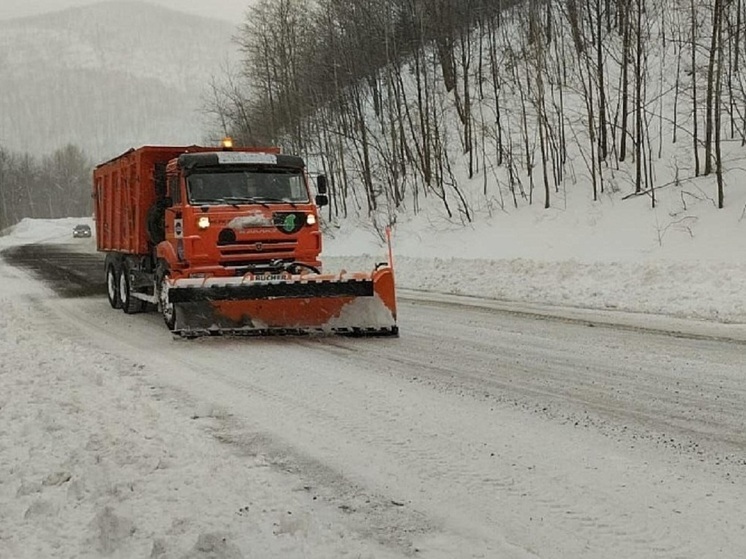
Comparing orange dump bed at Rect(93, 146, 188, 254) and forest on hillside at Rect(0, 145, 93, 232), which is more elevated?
forest on hillside at Rect(0, 145, 93, 232)

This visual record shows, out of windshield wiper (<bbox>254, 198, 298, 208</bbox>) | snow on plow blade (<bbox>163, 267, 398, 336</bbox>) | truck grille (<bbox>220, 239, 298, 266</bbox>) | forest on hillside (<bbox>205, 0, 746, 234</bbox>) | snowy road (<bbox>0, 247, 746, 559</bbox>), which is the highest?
forest on hillside (<bbox>205, 0, 746, 234</bbox>)

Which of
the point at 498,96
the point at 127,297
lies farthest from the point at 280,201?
the point at 498,96

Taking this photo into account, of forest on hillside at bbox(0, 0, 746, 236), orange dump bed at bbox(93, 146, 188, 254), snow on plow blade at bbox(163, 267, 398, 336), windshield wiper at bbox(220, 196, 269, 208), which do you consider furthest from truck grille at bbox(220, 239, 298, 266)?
forest on hillside at bbox(0, 0, 746, 236)

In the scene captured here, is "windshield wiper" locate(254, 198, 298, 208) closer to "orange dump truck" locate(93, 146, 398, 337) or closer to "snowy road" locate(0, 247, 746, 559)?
"orange dump truck" locate(93, 146, 398, 337)

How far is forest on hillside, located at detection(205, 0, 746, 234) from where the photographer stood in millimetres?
21672

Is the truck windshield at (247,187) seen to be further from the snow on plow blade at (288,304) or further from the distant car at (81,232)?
the distant car at (81,232)

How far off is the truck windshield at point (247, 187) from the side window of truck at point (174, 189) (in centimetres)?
29

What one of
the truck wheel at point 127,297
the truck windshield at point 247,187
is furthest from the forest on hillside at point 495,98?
the truck wheel at point 127,297

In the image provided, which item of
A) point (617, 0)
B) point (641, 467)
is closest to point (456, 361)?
point (641, 467)

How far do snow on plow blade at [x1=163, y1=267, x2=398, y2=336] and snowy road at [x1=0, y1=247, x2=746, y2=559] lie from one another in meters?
0.26

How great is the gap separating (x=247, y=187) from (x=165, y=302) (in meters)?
2.00

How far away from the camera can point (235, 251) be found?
1023 centimetres

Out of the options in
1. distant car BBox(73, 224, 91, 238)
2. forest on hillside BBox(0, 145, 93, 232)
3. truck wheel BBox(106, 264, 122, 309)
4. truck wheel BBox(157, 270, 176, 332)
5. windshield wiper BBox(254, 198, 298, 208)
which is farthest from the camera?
forest on hillside BBox(0, 145, 93, 232)

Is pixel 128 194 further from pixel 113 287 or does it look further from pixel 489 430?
pixel 489 430
